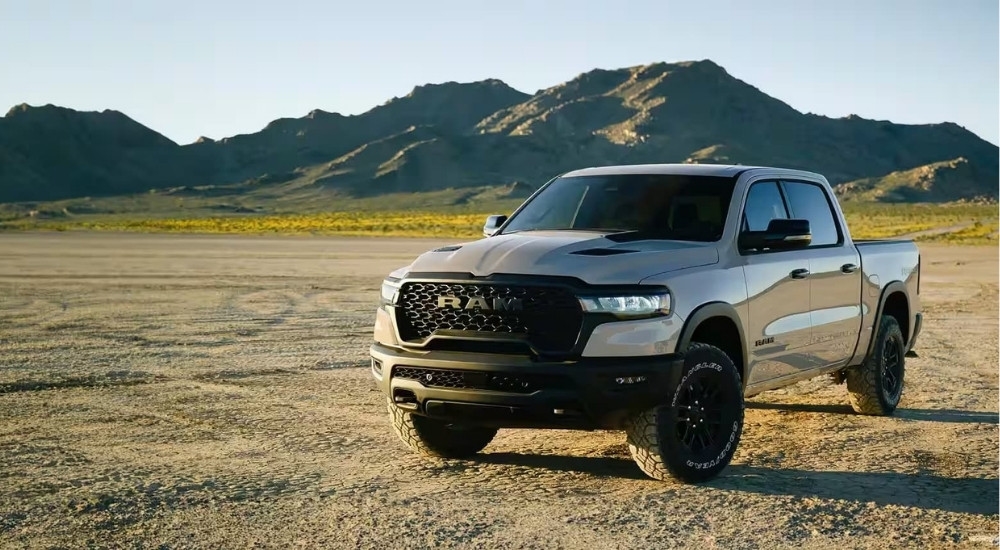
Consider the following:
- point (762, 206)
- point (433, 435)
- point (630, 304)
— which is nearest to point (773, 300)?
point (762, 206)

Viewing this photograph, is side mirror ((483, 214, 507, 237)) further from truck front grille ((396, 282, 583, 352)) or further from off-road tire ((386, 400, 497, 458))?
truck front grille ((396, 282, 583, 352))

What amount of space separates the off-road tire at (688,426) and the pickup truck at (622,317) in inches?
0.5

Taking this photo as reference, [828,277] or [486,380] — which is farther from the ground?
[828,277]

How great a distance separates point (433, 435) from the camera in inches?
328

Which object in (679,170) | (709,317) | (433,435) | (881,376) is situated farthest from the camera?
(881,376)

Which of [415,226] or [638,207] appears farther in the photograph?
[415,226]

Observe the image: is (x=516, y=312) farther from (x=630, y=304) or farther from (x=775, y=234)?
(x=775, y=234)

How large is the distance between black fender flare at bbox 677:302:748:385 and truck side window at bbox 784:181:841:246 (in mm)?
1730

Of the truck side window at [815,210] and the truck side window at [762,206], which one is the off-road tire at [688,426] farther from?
the truck side window at [815,210]

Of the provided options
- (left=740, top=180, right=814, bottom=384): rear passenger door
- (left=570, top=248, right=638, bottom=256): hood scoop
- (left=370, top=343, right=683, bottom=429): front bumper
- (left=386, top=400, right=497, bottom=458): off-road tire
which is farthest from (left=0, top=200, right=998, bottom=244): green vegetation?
(left=370, top=343, right=683, bottom=429): front bumper

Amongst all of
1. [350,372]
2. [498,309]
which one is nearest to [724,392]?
[498,309]

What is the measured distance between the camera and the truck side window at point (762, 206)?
8787 mm

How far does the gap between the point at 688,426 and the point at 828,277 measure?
2361mm

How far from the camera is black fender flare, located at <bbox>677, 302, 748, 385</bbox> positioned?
7.43 metres
